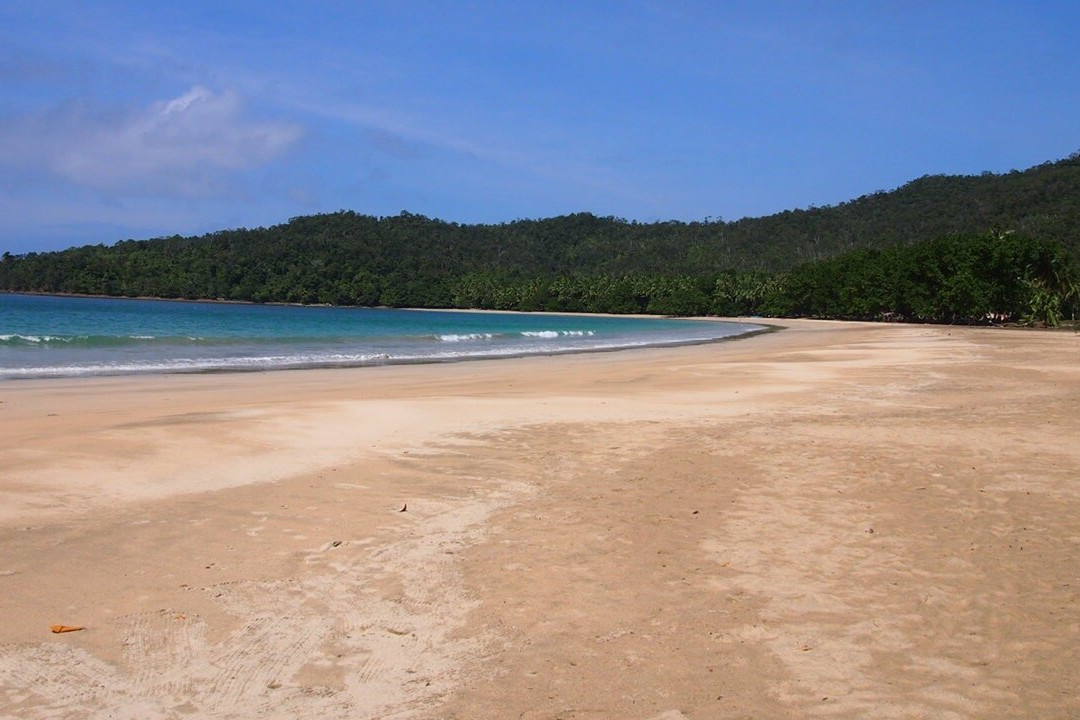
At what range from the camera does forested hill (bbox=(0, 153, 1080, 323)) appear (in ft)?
399

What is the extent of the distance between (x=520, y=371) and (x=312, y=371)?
5.51m

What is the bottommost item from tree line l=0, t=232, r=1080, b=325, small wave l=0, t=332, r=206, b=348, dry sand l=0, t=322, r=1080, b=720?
dry sand l=0, t=322, r=1080, b=720

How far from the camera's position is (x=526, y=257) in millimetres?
178750

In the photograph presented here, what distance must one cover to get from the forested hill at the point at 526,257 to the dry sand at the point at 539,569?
321 ft

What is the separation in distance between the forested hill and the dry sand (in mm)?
97920

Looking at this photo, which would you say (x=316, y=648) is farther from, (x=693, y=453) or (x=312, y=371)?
(x=312, y=371)

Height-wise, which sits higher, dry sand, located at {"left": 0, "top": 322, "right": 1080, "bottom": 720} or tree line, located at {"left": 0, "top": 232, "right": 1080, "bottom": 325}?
tree line, located at {"left": 0, "top": 232, "right": 1080, "bottom": 325}

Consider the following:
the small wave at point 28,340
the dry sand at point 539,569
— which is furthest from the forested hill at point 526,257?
the dry sand at point 539,569

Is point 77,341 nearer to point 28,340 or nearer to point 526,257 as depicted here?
point 28,340

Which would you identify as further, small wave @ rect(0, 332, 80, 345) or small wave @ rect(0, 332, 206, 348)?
small wave @ rect(0, 332, 80, 345)

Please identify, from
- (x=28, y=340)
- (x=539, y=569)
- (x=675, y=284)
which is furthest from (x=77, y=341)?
(x=675, y=284)

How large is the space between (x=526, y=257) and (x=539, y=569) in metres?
175

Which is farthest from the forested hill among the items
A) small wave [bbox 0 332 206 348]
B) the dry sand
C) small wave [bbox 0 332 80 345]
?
the dry sand

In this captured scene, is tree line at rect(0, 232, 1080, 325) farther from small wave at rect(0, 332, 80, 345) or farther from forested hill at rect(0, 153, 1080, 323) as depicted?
small wave at rect(0, 332, 80, 345)
